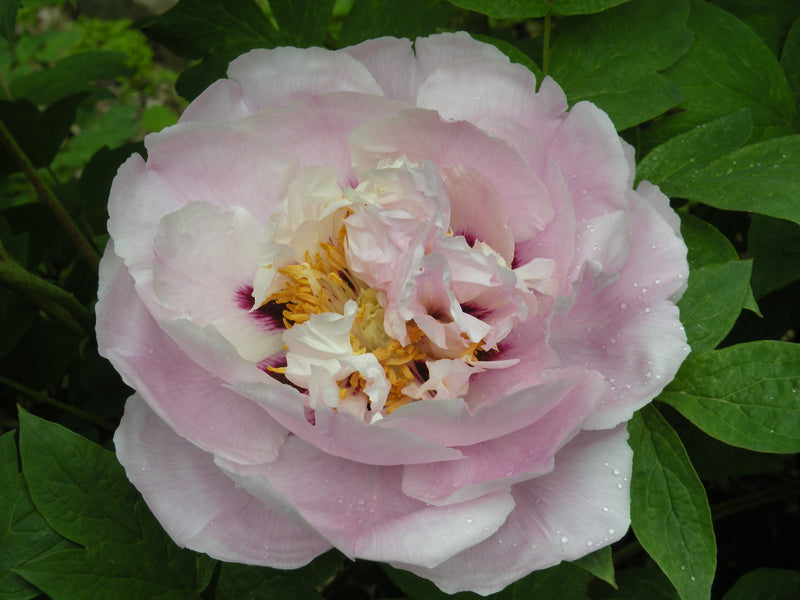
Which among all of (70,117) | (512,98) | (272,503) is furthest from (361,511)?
(70,117)

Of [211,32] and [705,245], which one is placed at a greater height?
[211,32]

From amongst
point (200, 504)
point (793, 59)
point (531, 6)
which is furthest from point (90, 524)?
point (793, 59)

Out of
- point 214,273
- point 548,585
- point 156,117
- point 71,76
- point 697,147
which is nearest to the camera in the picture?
point 214,273

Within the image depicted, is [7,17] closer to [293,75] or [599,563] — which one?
[293,75]

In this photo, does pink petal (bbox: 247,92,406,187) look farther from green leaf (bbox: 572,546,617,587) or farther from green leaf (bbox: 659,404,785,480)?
green leaf (bbox: 659,404,785,480)

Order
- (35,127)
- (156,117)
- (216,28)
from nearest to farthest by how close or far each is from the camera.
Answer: (216,28)
(35,127)
(156,117)

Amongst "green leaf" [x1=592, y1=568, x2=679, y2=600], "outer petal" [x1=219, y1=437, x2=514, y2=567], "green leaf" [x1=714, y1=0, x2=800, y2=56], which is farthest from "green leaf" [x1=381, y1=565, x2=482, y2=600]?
"green leaf" [x1=714, y1=0, x2=800, y2=56]
